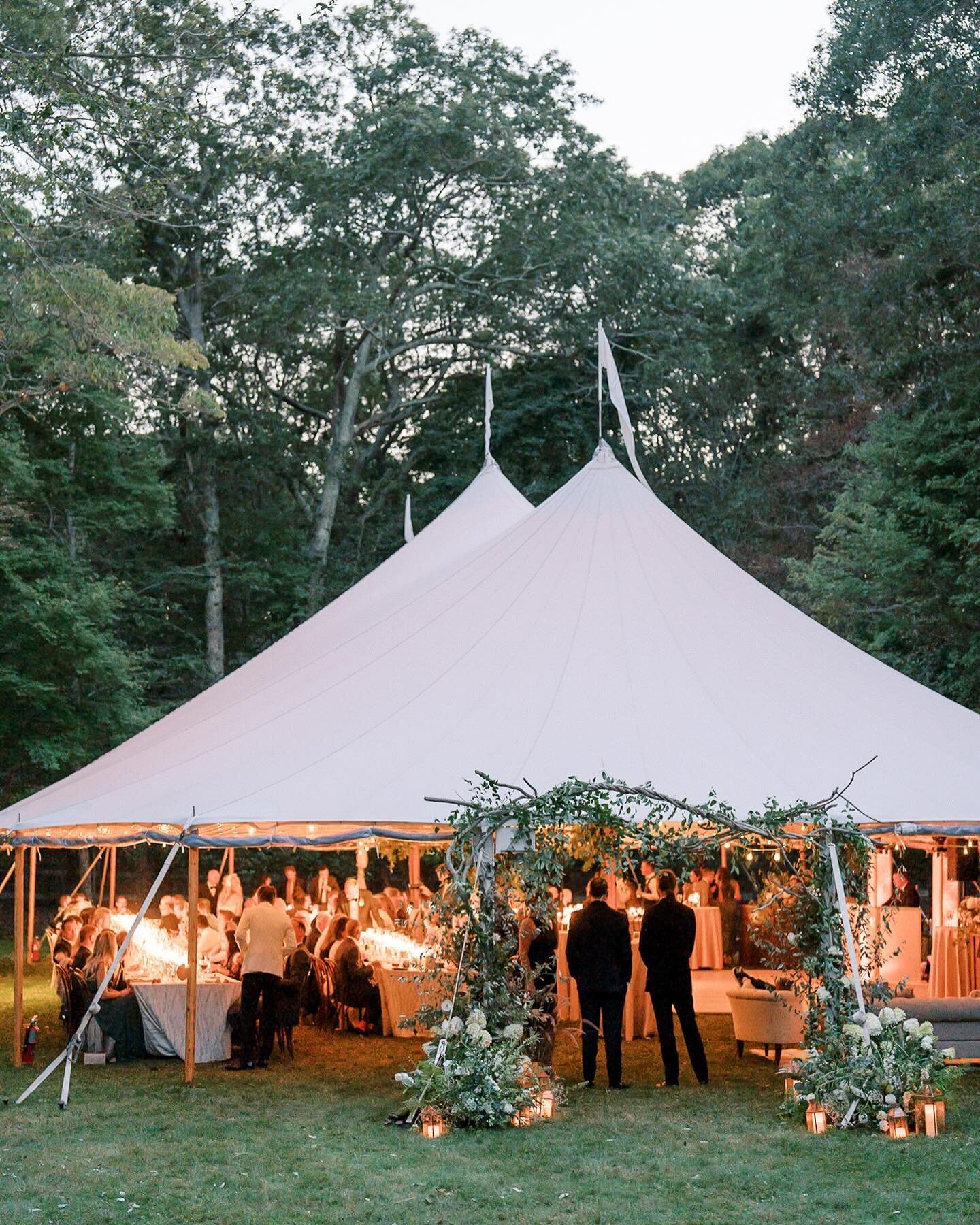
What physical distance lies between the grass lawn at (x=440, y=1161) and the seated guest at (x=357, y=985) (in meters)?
1.88

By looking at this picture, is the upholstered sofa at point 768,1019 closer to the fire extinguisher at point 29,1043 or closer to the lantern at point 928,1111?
the lantern at point 928,1111

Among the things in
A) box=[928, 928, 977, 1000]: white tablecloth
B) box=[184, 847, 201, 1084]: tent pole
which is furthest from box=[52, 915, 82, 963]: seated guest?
box=[928, 928, 977, 1000]: white tablecloth

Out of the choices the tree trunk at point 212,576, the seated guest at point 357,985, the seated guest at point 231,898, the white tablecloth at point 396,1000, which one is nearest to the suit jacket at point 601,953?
the white tablecloth at point 396,1000

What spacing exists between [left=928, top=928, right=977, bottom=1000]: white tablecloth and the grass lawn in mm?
2689

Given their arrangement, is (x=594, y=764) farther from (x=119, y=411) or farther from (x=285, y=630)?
(x=285, y=630)

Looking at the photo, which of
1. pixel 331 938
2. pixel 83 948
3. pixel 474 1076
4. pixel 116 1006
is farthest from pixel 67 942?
pixel 474 1076

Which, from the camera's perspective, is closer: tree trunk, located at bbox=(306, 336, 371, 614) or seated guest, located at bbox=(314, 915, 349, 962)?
seated guest, located at bbox=(314, 915, 349, 962)

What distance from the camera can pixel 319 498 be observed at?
963 inches

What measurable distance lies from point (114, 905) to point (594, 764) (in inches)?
321

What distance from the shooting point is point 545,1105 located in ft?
24.5

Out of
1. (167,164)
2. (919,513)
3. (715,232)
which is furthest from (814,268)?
(715,232)

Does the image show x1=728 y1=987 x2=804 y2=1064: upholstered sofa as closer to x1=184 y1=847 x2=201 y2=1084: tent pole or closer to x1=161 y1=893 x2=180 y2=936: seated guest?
x1=184 y1=847 x2=201 y2=1084: tent pole

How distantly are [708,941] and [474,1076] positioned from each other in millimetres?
7994

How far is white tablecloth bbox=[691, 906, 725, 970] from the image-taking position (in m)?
14.6
